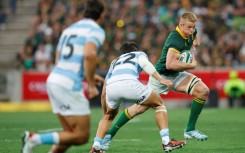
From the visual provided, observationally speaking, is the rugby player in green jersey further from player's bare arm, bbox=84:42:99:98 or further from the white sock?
player's bare arm, bbox=84:42:99:98

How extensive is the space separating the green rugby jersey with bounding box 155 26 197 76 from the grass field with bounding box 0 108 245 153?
4.16 feet

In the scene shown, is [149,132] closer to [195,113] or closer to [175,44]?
[195,113]

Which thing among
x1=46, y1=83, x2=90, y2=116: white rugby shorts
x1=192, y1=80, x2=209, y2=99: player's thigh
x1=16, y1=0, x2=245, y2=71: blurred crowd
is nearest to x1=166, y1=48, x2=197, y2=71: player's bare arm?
x1=192, y1=80, x2=209, y2=99: player's thigh

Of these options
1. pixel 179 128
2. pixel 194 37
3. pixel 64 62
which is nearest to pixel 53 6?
pixel 179 128

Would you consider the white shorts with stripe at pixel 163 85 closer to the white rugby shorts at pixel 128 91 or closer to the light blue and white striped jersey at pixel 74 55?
the white rugby shorts at pixel 128 91

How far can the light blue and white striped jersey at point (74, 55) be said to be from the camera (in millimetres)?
8172

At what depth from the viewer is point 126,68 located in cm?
1041

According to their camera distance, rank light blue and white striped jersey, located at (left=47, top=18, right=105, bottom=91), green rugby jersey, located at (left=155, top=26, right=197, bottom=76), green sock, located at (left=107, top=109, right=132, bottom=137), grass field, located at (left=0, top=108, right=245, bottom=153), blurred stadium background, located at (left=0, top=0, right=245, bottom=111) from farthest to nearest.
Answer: blurred stadium background, located at (left=0, top=0, right=245, bottom=111) < green rugby jersey, located at (left=155, top=26, right=197, bottom=76) < grass field, located at (left=0, top=108, right=245, bottom=153) < green sock, located at (left=107, top=109, right=132, bottom=137) < light blue and white striped jersey, located at (left=47, top=18, right=105, bottom=91)

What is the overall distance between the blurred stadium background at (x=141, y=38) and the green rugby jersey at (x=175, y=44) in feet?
40.2

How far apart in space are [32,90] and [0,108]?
1580mm

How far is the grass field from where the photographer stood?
11312 millimetres

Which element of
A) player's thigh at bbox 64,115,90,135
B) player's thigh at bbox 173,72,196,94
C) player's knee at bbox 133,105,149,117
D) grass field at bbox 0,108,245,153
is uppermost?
player's thigh at bbox 64,115,90,135

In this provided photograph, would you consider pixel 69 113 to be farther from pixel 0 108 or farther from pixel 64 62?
pixel 0 108

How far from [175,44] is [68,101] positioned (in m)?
3.87
